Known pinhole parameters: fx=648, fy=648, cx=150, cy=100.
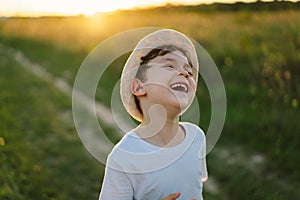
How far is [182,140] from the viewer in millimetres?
2527

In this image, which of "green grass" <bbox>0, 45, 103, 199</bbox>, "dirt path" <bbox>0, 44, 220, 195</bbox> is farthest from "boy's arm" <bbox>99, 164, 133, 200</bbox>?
"green grass" <bbox>0, 45, 103, 199</bbox>

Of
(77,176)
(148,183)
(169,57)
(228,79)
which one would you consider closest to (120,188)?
(148,183)

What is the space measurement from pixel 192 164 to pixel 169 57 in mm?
419

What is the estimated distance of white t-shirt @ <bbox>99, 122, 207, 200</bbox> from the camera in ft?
7.76

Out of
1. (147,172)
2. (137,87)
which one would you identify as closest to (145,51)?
(137,87)

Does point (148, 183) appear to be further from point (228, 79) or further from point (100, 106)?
point (100, 106)

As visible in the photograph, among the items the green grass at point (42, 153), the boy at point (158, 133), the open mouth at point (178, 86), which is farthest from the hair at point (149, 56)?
the green grass at point (42, 153)

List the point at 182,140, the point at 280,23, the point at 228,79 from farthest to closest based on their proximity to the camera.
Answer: the point at 280,23, the point at 228,79, the point at 182,140

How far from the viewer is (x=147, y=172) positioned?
2383 mm

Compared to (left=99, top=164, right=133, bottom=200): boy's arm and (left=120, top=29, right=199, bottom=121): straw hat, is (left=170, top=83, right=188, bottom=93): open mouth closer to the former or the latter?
(left=120, top=29, right=199, bottom=121): straw hat

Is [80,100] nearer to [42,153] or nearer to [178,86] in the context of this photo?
[42,153]

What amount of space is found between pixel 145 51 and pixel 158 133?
0.32m

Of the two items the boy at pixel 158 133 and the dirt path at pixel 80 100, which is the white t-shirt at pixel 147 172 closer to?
the boy at pixel 158 133

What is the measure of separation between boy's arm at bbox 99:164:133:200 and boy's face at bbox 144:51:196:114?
31 centimetres
